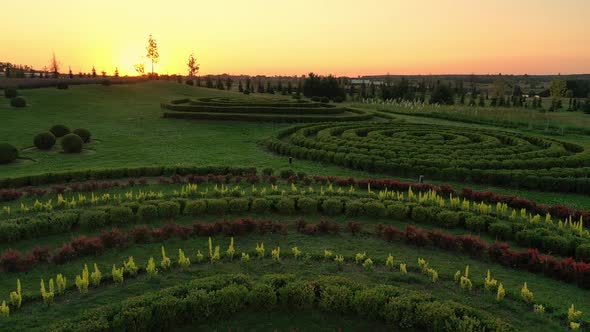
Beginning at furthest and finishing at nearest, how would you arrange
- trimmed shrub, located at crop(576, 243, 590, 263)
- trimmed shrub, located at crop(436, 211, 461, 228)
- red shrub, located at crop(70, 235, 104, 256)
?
Result: trimmed shrub, located at crop(436, 211, 461, 228) → trimmed shrub, located at crop(576, 243, 590, 263) → red shrub, located at crop(70, 235, 104, 256)

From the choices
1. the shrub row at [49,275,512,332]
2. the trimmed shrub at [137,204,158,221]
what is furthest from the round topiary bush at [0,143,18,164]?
the shrub row at [49,275,512,332]

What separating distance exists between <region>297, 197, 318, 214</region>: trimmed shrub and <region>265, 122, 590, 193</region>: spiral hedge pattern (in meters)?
7.07

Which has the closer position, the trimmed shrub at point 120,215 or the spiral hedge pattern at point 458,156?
the trimmed shrub at point 120,215

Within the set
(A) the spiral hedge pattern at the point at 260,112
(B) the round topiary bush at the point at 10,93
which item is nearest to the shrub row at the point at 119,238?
(A) the spiral hedge pattern at the point at 260,112

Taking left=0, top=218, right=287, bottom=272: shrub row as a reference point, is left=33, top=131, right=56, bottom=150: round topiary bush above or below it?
above

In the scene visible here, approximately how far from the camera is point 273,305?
8.11 meters

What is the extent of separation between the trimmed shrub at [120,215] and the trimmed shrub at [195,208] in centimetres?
163

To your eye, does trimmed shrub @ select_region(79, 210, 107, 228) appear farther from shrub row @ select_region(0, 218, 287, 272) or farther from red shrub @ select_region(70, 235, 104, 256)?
red shrub @ select_region(70, 235, 104, 256)

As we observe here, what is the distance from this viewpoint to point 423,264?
32.1ft

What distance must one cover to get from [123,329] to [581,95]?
368 ft

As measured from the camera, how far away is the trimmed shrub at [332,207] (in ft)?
44.2

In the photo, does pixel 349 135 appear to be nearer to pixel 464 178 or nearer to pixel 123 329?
pixel 464 178

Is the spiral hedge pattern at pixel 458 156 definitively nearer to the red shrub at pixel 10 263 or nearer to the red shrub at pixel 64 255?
the red shrub at pixel 64 255

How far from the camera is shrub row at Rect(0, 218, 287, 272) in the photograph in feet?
31.9
